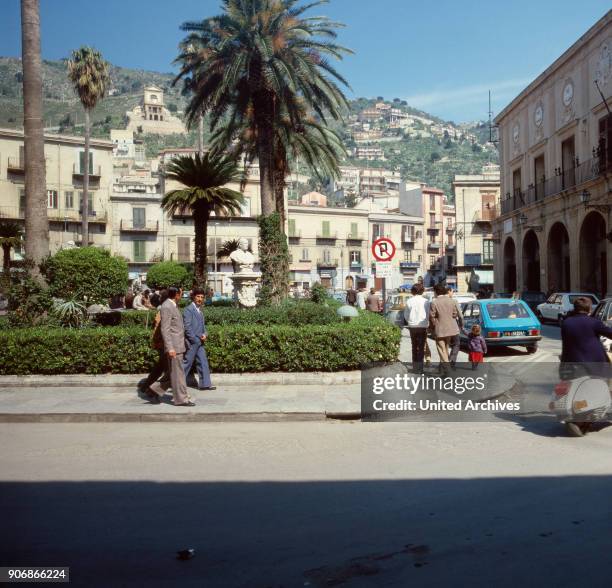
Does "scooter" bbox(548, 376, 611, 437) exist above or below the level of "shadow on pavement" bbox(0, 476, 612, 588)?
above

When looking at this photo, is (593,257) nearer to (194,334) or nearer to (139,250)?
(194,334)

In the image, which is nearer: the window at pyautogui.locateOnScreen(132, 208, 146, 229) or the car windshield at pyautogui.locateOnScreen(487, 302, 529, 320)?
the car windshield at pyautogui.locateOnScreen(487, 302, 529, 320)

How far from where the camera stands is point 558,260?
121 ft

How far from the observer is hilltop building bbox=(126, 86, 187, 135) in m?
168

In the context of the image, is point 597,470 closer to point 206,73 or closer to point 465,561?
point 465,561

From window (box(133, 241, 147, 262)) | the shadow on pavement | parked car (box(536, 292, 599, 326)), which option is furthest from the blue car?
window (box(133, 241, 147, 262))

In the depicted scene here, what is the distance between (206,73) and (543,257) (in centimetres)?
2467

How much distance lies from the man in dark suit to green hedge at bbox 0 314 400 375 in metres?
4.62

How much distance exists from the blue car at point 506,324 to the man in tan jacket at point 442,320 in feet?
16.1

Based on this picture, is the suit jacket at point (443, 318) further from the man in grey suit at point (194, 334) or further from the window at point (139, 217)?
the window at point (139, 217)

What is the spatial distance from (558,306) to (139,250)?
1652 inches

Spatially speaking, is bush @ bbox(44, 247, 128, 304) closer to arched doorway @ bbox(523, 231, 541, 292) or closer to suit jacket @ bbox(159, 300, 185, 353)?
suit jacket @ bbox(159, 300, 185, 353)

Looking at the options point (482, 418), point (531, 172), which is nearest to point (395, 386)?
point (482, 418)

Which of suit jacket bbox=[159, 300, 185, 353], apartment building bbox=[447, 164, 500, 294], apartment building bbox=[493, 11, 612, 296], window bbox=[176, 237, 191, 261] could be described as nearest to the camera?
suit jacket bbox=[159, 300, 185, 353]
